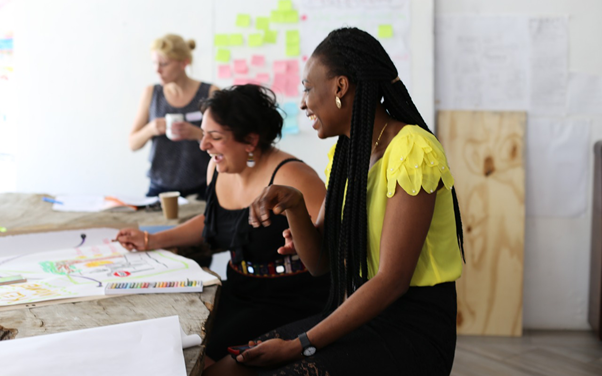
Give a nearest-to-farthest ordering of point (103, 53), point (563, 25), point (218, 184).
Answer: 1. point (218, 184)
2. point (563, 25)
3. point (103, 53)

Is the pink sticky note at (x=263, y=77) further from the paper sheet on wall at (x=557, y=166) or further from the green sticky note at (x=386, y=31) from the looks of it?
the paper sheet on wall at (x=557, y=166)

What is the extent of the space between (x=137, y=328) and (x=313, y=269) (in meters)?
0.57

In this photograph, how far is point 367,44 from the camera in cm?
126

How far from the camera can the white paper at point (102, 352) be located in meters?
0.85

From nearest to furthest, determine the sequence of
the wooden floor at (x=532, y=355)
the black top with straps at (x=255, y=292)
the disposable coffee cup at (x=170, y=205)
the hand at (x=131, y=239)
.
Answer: the black top with straps at (x=255, y=292), the hand at (x=131, y=239), the disposable coffee cup at (x=170, y=205), the wooden floor at (x=532, y=355)

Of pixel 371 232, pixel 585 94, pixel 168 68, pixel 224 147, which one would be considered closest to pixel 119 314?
pixel 371 232

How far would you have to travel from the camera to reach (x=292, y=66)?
334cm

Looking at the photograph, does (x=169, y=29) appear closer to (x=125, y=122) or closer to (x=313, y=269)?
(x=125, y=122)

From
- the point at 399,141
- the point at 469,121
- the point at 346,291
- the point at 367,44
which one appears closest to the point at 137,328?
the point at 346,291

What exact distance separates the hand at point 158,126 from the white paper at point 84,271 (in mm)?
1625

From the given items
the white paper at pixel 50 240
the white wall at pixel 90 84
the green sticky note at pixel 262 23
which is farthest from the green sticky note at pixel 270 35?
the white paper at pixel 50 240

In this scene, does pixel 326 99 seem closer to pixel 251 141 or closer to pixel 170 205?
pixel 251 141

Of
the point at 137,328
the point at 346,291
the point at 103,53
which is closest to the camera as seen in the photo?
the point at 137,328

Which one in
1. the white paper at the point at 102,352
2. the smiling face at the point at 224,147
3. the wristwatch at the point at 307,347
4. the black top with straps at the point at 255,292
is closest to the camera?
the white paper at the point at 102,352
